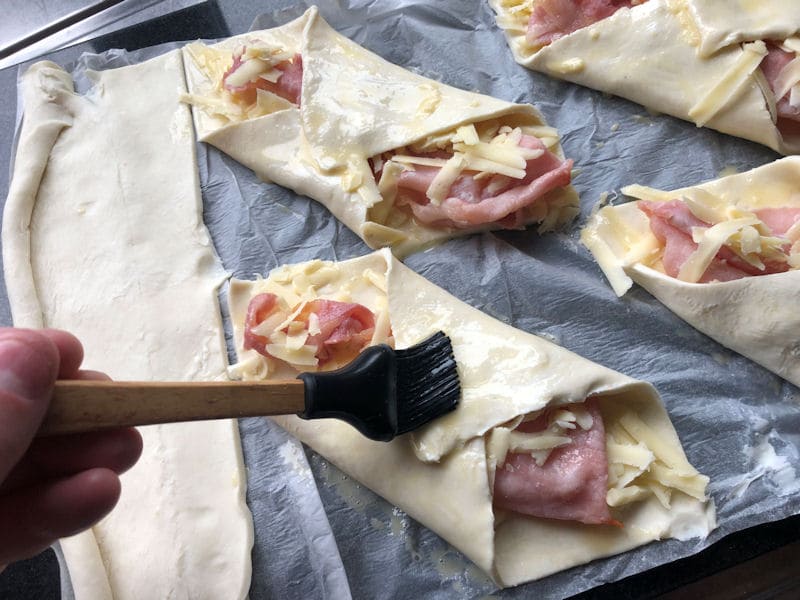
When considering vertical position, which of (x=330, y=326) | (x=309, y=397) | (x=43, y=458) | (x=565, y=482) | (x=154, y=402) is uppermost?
(x=154, y=402)

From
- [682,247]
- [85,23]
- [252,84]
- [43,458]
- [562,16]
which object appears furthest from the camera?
[85,23]

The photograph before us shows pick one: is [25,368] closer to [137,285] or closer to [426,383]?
[426,383]

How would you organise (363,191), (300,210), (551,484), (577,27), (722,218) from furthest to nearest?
(577,27)
(300,210)
(363,191)
(722,218)
(551,484)

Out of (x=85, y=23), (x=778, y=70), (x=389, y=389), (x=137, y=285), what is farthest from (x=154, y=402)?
(x=85, y=23)

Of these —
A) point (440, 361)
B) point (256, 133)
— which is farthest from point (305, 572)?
point (256, 133)

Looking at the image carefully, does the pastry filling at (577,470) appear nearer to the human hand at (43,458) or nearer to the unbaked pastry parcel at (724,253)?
the unbaked pastry parcel at (724,253)

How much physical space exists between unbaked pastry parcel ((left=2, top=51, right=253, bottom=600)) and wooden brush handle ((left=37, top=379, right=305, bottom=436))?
0.50 metres

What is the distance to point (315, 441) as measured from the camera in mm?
1657

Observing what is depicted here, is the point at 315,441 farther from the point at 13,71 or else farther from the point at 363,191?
the point at 13,71

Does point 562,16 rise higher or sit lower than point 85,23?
lower

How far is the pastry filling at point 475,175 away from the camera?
6.18 feet

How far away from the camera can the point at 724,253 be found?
5.79 feet

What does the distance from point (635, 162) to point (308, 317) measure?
1.10 metres

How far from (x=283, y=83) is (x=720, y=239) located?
52.0 inches
